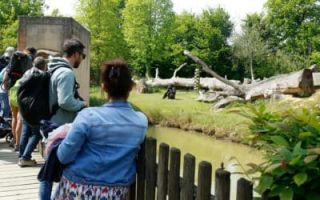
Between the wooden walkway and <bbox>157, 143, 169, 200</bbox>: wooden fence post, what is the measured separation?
2.34 m

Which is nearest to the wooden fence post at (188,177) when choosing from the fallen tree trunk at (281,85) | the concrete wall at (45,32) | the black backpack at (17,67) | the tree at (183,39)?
the black backpack at (17,67)

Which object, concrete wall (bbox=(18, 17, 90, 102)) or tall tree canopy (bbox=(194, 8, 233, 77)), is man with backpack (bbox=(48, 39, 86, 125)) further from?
tall tree canopy (bbox=(194, 8, 233, 77))

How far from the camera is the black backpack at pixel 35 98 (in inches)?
213

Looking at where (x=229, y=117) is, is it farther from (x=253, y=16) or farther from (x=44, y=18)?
(x=253, y=16)

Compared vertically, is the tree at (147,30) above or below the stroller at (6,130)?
above

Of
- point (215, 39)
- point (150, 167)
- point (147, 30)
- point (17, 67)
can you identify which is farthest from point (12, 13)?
point (150, 167)

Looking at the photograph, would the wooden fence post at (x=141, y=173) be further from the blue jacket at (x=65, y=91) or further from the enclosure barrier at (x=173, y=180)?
the blue jacket at (x=65, y=91)

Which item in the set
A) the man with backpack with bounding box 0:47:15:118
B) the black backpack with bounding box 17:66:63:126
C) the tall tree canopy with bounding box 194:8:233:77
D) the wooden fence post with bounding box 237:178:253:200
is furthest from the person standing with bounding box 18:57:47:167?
the tall tree canopy with bounding box 194:8:233:77

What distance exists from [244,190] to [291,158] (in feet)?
1.78

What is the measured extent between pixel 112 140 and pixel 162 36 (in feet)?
156

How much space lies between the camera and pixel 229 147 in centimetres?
1548

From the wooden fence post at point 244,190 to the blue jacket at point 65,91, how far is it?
7.85 feet

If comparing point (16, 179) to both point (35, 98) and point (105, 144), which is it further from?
point (105, 144)

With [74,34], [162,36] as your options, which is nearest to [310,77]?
[74,34]
